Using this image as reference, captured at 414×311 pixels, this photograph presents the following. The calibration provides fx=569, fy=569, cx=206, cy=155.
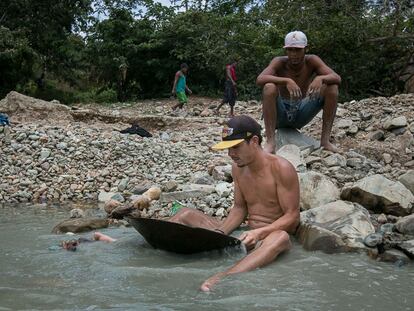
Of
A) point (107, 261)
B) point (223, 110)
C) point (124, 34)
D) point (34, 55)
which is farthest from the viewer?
point (124, 34)

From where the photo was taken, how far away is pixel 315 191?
527 cm

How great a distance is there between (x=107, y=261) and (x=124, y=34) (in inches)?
652

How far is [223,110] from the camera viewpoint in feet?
50.9

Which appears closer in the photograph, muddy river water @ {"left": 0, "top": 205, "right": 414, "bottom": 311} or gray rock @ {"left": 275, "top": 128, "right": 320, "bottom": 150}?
muddy river water @ {"left": 0, "top": 205, "right": 414, "bottom": 311}

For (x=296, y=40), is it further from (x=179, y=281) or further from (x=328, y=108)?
(x=179, y=281)

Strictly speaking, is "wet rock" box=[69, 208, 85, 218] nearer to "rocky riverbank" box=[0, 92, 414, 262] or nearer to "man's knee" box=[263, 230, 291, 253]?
"rocky riverbank" box=[0, 92, 414, 262]

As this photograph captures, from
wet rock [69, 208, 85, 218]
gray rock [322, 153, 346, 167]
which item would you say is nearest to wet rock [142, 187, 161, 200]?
wet rock [69, 208, 85, 218]

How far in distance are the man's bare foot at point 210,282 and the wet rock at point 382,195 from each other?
223 centimetres

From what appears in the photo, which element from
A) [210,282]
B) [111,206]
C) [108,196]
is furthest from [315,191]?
[108,196]

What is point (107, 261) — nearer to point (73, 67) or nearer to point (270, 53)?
point (270, 53)

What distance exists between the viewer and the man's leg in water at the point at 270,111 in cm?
610

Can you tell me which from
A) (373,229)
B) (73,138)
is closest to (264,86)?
(373,229)

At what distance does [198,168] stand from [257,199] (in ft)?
12.7

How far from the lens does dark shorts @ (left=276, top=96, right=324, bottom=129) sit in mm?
6336
